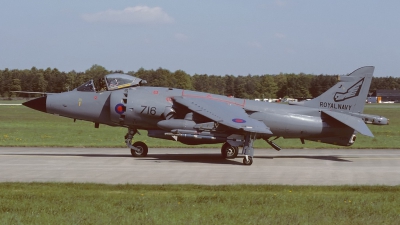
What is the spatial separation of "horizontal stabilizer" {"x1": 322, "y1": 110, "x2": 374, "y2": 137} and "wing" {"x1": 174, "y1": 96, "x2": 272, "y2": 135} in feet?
9.64

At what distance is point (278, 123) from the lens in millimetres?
20859

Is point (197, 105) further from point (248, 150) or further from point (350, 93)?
point (350, 93)

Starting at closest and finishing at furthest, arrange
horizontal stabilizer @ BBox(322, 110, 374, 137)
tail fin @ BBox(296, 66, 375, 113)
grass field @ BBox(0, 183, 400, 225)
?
grass field @ BBox(0, 183, 400, 225), horizontal stabilizer @ BBox(322, 110, 374, 137), tail fin @ BBox(296, 66, 375, 113)

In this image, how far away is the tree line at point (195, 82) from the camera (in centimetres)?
5491

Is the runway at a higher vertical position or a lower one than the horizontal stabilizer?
lower

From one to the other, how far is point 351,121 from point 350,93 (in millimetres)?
1355

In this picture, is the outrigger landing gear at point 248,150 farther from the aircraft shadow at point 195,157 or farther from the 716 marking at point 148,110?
the 716 marking at point 148,110

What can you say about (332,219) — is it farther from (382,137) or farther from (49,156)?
(382,137)

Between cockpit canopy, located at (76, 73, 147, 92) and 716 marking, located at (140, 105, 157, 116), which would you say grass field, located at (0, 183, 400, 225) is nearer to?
716 marking, located at (140, 105, 157, 116)

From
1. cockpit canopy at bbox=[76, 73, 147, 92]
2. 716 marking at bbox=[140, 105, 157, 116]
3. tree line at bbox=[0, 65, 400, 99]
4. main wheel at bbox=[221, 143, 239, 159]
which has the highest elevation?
tree line at bbox=[0, 65, 400, 99]

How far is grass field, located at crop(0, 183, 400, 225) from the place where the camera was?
31.7 feet

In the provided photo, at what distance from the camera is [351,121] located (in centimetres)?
2033

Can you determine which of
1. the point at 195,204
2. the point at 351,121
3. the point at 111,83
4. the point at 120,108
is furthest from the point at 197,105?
the point at 195,204

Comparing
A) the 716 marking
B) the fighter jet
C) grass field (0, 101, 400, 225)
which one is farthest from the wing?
grass field (0, 101, 400, 225)
